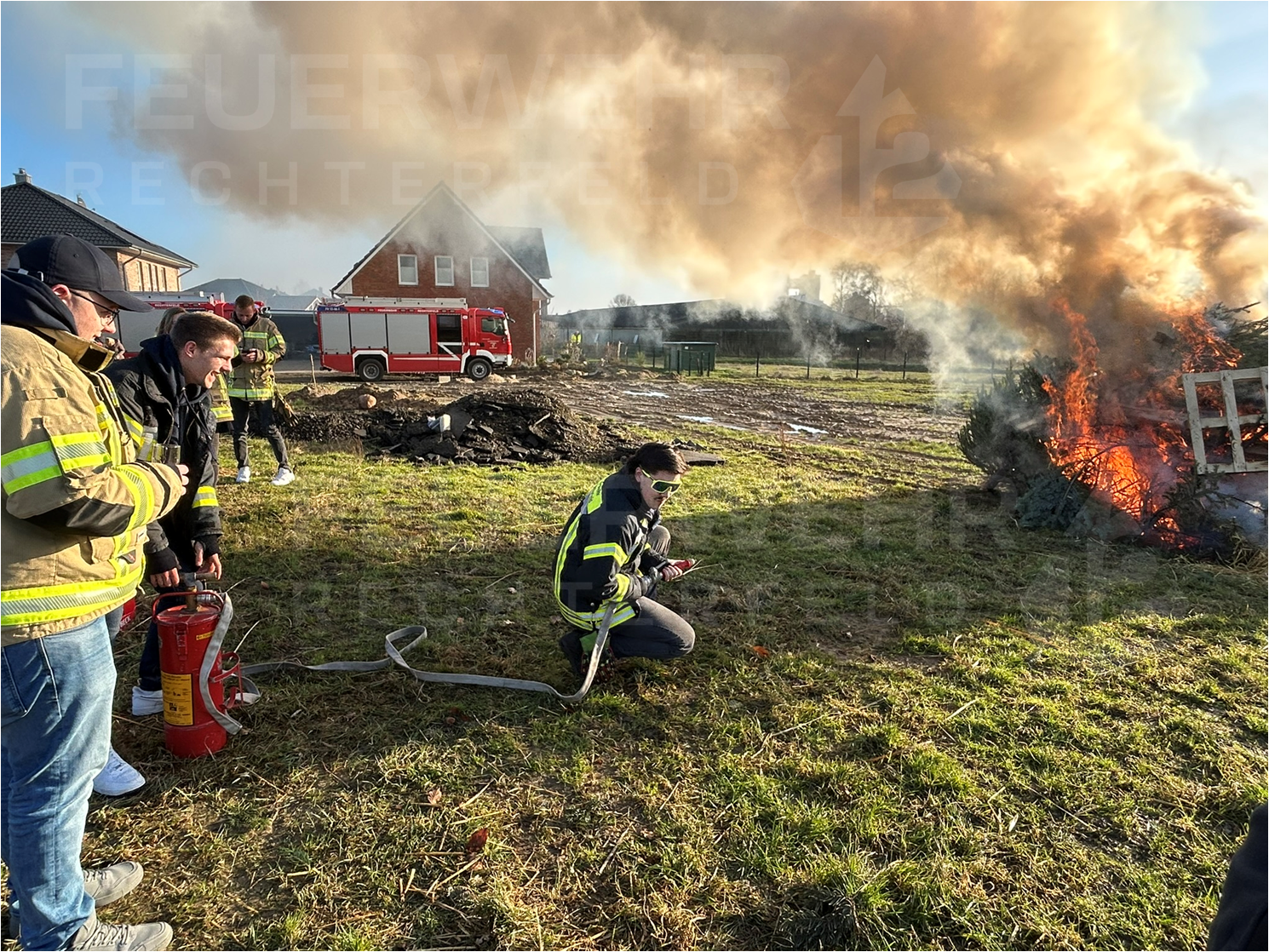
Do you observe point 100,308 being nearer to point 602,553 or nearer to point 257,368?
point 602,553

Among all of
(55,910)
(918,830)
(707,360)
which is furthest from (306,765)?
(707,360)

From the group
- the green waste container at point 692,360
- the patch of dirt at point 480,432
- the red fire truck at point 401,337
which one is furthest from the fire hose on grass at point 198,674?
the green waste container at point 692,360

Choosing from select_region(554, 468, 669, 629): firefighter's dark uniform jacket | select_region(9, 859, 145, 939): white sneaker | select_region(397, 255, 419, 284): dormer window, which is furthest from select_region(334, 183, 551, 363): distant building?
select_region(9, 859, 145, 939): white sneaker

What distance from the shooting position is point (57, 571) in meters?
Result: 1.74

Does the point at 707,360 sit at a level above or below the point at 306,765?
Answer: above

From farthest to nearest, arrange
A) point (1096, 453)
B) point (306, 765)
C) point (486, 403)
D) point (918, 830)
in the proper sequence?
point (486, 403)
point (1096, 453)
point (306, 765)
point (918, 830)

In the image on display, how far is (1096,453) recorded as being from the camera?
7.12 metres

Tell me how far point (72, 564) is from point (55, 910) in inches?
40.5

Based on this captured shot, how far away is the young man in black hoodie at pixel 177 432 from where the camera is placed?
9.39ft

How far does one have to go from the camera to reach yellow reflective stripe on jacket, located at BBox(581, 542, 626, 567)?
3402mm

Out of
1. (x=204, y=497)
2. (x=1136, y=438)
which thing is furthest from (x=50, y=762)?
(x=1136, y=438)

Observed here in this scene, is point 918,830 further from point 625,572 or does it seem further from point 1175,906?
point 625,572

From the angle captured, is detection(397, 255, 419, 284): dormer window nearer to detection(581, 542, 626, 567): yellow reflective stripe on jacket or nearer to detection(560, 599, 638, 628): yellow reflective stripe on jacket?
detection(560, 599, 638, 628): yellow reflective stripe on jacket

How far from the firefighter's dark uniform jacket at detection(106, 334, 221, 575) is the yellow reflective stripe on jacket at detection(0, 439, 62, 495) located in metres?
1.08
